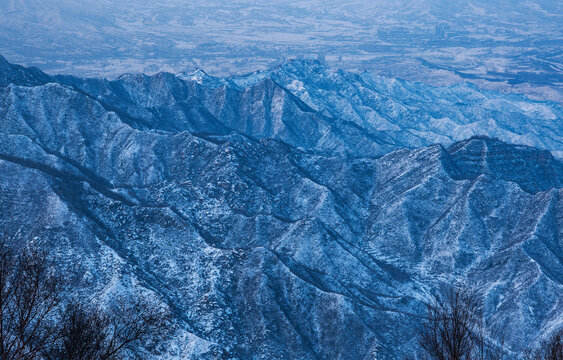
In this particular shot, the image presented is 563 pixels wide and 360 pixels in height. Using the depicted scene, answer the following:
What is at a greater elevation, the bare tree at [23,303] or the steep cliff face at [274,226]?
the bare tree at [23,303]

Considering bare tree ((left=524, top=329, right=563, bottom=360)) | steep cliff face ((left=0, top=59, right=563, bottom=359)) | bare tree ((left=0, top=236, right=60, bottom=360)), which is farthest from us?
steep cliff face ((left=0, top=59, right=563, bottom=359))

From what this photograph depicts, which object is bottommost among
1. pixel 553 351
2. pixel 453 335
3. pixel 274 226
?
pixel 274 226

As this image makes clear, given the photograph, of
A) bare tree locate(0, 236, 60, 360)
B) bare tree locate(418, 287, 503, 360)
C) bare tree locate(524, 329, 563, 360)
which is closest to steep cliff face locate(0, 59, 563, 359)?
bare tree locate(418, 287, 503, 360)

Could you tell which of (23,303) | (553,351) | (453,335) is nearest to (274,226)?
(23,303)

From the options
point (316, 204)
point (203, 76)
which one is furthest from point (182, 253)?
point (203, 76)

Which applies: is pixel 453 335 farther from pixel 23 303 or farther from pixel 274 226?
pixel 274 226

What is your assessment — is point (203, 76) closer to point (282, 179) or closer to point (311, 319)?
point (282, 179)

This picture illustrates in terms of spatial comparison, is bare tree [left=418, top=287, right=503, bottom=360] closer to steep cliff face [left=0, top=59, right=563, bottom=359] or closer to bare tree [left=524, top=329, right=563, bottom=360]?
bare tree [left=524, top=329, right=563, bottom=360]

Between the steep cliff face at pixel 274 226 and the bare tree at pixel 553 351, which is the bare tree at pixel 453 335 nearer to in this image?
the bare tree at pixel 553 351

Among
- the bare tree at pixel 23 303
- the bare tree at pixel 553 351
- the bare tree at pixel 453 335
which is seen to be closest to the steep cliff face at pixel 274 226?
the bare tree at pixel 453 335
